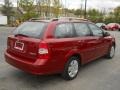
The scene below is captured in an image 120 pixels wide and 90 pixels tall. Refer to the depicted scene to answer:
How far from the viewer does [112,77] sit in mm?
5773

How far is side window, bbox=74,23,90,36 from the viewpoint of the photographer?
565 cm

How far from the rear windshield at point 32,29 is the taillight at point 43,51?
0.27 m

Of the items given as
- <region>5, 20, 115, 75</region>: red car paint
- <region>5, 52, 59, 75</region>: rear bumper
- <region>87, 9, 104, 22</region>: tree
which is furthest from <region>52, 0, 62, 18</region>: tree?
<region>5, 52, 59, 75</region>: rear bumper

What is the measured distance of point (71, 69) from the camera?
A: 5465 mm

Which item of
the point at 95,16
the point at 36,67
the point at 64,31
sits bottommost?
the point at 36,67

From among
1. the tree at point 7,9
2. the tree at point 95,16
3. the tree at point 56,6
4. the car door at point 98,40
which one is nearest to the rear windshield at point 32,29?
the car door at point 98,40

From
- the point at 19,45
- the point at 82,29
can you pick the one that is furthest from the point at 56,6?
the point at 19,45

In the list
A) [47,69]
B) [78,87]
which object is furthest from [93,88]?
[47,69]

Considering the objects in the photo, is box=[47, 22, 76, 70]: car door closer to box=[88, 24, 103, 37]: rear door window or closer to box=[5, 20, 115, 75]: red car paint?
box=[5, 20, 115, 75]: red car paint

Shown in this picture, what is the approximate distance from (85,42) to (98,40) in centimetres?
99

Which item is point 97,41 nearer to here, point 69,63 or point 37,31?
point 69,63

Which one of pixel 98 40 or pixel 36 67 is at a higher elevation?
pixel 98 40

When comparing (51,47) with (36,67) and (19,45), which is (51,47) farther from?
(19,45)

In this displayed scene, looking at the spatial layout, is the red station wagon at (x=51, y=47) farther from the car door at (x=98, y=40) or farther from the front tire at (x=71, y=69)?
the car door at (x=98, y=40)
